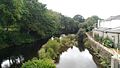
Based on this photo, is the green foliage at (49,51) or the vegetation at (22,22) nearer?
the green foliage at (49,51)

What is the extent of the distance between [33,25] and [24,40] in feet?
21.0

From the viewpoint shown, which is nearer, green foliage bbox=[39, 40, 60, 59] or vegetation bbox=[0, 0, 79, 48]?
green foliage bbox=[39, 40, 60, 59]

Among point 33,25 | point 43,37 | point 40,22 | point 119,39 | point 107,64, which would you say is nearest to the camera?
point 107,64

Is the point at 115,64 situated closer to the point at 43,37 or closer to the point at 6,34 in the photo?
the point at 6,34

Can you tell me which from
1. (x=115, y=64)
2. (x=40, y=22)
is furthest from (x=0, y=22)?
(x=115, y=64)

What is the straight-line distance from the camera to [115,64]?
22047mm

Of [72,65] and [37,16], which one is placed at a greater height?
[37,16]

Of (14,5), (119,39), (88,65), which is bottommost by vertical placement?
(88,65)

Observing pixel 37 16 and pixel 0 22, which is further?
pixel 37 16

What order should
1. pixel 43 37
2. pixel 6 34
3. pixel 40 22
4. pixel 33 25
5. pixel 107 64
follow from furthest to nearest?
pixel 43 37 < pixel 40 22 < pixel 33 25 < pixel 6 34 < pixel 107 64

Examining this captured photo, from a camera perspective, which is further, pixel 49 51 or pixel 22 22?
pixel 22 22

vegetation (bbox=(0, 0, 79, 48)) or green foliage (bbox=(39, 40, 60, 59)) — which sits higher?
vegetation (bbox=(0, 0, 79, 48))

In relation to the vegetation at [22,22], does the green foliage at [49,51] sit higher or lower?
lower

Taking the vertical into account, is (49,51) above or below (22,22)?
below
